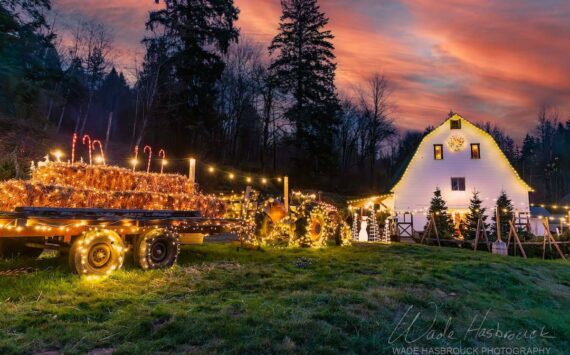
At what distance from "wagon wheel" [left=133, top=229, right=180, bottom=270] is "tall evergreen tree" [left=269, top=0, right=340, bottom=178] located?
3156cm

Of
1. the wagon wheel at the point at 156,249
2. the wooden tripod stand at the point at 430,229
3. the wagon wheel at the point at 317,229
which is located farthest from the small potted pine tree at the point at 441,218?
the wagon wheel at the point at 156,249

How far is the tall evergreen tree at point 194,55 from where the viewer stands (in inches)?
1233

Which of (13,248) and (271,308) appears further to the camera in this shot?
(13,248)

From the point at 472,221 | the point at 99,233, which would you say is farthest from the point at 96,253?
the point at 472,221

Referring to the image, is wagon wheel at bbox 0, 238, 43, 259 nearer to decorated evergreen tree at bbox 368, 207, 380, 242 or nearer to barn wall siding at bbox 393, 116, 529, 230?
decorated evergreen tree at bbox 368, 207, 380, 242

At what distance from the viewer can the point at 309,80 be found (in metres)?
40.9

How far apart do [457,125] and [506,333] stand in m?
27.8

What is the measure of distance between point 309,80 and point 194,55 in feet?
42.4

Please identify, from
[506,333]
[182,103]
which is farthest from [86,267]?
[182,103]

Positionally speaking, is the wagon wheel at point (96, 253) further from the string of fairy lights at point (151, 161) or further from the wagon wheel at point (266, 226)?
the wagon wheel at point (266, 226)

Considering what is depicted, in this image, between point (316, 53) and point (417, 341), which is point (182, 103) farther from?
point (417, 341)
